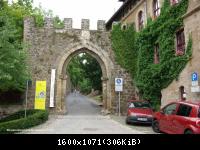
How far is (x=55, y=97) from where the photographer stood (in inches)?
938

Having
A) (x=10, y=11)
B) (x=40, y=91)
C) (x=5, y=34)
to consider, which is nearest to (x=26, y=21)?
(x=40, y=91)

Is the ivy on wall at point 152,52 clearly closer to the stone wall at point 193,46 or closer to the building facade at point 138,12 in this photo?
the stone wall at point 193,46

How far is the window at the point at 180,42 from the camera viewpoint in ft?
59.1

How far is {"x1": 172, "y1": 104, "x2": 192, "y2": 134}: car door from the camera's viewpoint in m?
10.7

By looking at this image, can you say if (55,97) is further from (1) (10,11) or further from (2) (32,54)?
(1) (10,11)

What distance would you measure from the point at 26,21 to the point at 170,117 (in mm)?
16866

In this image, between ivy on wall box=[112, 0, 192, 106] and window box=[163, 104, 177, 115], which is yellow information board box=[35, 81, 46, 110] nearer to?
ivy on wall box=[112, 0, 192, 106]

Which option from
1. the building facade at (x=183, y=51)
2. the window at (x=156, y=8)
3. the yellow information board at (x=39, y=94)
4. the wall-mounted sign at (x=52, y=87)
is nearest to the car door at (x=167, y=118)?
the building facade at (x=183, y=51)

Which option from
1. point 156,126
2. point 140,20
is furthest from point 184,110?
point 140,20

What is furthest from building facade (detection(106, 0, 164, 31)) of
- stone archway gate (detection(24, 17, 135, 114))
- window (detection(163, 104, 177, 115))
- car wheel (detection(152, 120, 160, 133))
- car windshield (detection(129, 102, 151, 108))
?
window (detection(163, 104, 177, 115))

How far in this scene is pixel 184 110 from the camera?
36.6 feet

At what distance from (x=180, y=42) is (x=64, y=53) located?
1006cm

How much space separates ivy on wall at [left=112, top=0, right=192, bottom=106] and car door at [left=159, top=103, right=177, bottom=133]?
5.13m

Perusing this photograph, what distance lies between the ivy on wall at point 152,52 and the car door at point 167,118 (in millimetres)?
5127
